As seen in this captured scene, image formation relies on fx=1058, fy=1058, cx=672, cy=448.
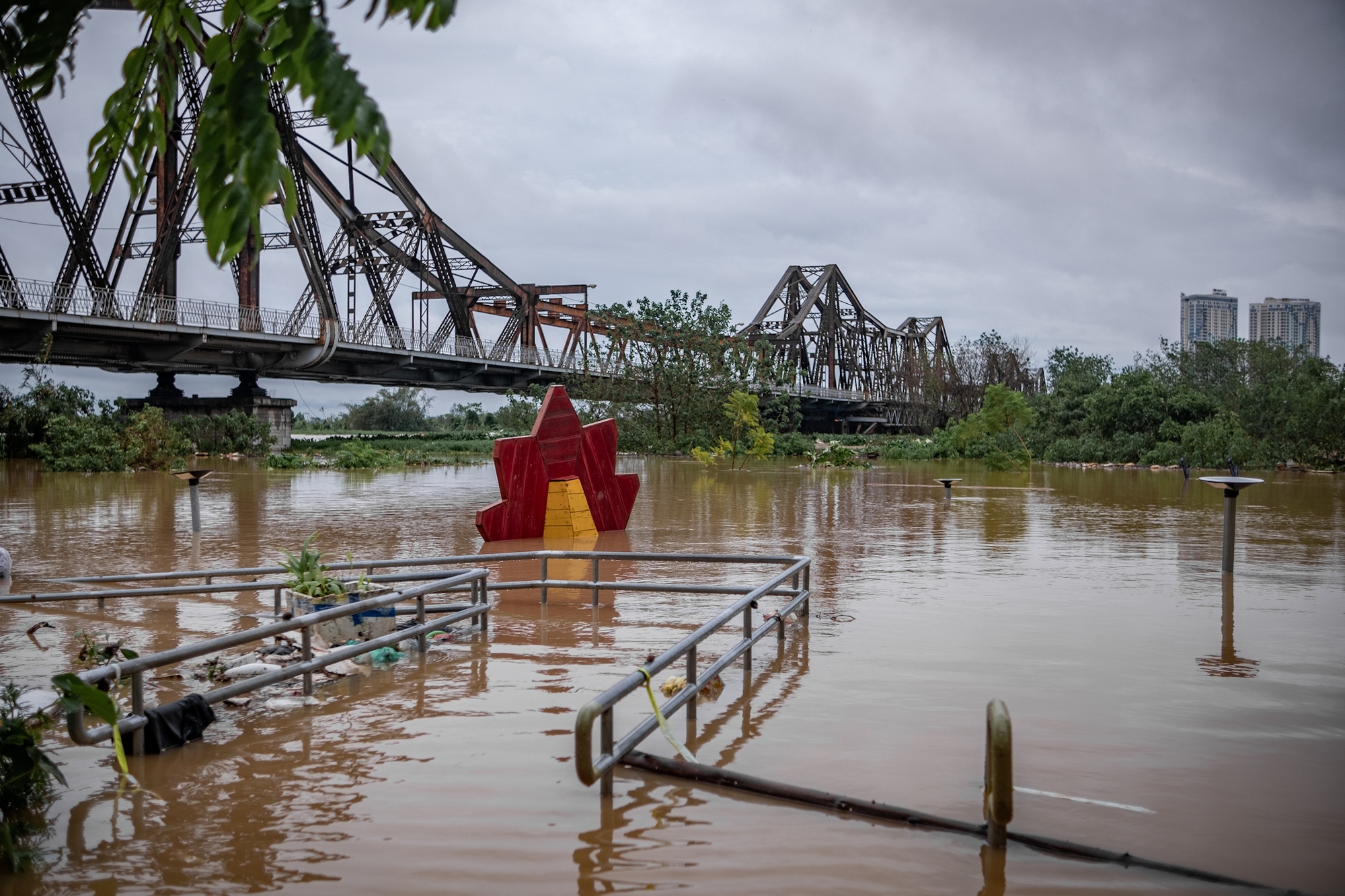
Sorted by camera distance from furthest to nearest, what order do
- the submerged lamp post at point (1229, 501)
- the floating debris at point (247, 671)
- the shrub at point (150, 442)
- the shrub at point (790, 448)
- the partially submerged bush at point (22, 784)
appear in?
the shrub at point (790, 448), the shrub at point (150, 442), the submerged lamp post at point (1229, 501), the floating debris at point (247, 671), the partially submerged bush at point (22, 784)

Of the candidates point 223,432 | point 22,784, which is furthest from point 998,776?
point 223,432

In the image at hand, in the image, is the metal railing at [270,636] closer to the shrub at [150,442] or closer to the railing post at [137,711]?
the railing post at [137,711]

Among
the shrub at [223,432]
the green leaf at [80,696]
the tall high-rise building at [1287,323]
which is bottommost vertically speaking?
the green leaf at [80,696]

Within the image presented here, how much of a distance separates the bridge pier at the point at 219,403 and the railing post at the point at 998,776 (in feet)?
134

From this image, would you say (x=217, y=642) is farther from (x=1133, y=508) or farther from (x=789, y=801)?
(x=1133, y=508)

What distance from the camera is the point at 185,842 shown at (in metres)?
4.29

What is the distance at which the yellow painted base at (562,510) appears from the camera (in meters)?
15.3

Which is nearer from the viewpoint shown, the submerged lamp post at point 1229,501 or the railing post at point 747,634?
the railing post at point 747,634

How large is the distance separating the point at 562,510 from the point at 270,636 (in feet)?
28.7

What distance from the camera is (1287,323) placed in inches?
4341

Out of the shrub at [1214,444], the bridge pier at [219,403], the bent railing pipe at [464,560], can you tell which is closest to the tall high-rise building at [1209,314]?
the shrub at [1214,444]

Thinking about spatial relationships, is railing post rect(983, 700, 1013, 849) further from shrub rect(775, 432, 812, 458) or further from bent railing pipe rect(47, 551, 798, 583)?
shrub rect(775, 432, 812, 458)

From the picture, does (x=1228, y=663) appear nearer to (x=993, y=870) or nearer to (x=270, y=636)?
(x=993, y=870)

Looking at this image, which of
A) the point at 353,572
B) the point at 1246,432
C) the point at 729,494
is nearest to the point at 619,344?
the point at 729,494
